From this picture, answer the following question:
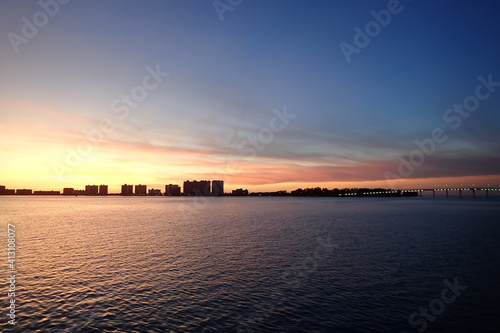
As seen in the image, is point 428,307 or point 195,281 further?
point 195,281

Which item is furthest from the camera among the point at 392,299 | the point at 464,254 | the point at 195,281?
the point at 464,254

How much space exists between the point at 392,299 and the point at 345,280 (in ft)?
22.7

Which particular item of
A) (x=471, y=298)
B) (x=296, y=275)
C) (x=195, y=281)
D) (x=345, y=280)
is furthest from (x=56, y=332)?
(x=471, y=298)

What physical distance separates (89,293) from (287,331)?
21.4 metres

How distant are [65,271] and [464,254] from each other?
62298mm

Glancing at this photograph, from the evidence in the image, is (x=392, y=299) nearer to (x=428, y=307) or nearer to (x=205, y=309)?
(x=428, y=307)

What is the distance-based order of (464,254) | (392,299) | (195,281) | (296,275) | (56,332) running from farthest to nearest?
(464,254), (296,275), (195,281), (392,299), (56,332)

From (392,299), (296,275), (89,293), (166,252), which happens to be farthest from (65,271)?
(392,299)

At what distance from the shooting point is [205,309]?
91.6 feet

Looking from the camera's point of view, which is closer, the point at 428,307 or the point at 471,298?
the point at 428,307

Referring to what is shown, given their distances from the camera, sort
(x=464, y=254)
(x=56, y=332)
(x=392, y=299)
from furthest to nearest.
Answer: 1. (x=464, y=254)
2. (x=392, y=299)
3. (x=56, y=332)

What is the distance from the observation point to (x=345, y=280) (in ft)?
121

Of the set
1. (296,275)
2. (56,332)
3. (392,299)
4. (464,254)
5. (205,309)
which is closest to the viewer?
(56,332)

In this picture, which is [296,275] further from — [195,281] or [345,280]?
[195,281]
